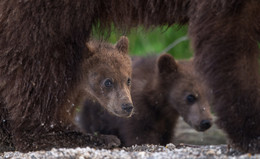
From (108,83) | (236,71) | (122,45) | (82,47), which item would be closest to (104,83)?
(108,83)

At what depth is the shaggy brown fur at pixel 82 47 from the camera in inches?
163

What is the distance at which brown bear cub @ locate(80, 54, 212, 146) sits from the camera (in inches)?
Result: 269

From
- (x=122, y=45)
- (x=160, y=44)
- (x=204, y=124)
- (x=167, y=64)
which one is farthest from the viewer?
(x=160, y=44)

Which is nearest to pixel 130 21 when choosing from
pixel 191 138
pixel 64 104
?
pixel 64 104

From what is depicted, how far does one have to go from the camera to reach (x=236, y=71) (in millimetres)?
4148

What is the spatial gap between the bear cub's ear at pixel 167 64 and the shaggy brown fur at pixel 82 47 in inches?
70.9

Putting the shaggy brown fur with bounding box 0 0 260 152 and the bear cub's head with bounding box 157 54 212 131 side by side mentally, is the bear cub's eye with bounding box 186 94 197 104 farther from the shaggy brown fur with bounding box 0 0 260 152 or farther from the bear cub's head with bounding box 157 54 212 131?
the shaggy brown fur with bounding box 0 0 260 152

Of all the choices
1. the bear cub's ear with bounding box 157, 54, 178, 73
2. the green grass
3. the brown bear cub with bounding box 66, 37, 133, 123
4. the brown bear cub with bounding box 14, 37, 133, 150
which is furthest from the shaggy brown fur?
the green grass

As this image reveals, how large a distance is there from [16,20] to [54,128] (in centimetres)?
109

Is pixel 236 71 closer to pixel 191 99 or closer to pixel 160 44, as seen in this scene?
pixel 191 99

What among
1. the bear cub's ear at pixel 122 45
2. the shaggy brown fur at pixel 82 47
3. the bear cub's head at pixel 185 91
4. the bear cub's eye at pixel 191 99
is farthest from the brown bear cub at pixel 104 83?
the bear cub's eye at pixel 191 99

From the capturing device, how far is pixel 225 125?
4191mm

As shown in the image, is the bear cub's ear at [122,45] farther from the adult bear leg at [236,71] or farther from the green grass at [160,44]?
the green grass at [160,44]

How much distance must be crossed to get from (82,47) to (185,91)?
2489 millimetres
